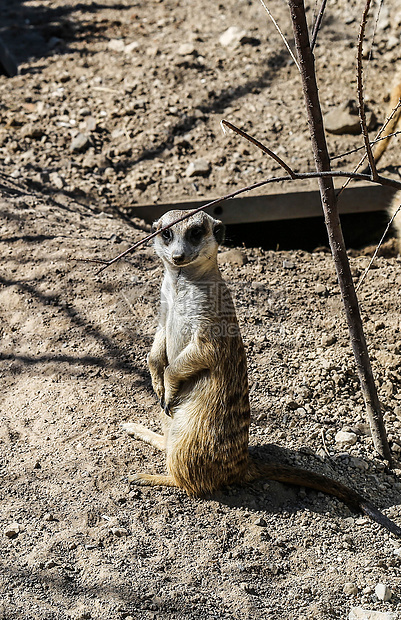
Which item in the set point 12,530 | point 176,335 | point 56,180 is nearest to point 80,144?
point 56,180

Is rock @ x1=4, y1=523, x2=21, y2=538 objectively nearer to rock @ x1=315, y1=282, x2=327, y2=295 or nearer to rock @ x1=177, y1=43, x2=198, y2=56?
rock @ x1=315, y1=282, x2=327, y2=295

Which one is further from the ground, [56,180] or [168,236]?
[56,180]

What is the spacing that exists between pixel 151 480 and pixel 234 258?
1.84m

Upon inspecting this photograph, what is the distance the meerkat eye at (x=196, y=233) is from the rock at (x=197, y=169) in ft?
8.80

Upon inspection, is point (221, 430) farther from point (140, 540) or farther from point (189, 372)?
point (140, 540)

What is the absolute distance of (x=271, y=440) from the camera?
3064 millimetres

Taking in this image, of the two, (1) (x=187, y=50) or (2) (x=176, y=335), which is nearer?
(2) (x=176, y=335)

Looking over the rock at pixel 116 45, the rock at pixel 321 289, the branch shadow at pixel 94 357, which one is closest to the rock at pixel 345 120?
the rock at pixel 321 289

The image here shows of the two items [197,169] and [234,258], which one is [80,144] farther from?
[234,258]

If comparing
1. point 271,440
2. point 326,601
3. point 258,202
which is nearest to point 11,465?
point 271,440

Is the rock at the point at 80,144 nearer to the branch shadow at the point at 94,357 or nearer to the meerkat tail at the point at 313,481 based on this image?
the branch shadow at the point at 94,357

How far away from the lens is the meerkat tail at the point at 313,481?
2729mm

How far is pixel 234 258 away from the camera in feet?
13.8

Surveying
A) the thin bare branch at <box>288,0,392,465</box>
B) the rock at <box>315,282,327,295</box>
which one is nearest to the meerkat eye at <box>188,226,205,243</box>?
the thin bare branch at <box>288,0,392,465</box>
